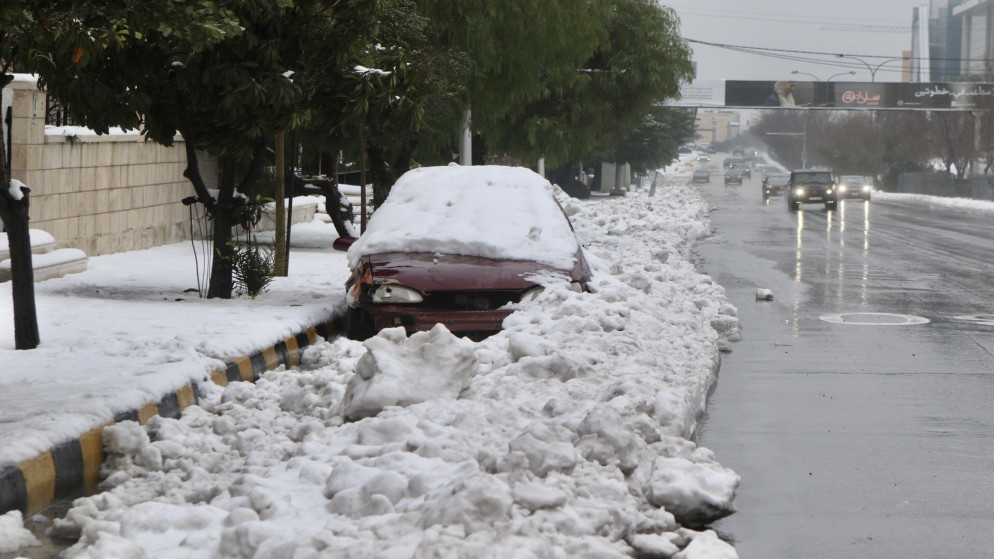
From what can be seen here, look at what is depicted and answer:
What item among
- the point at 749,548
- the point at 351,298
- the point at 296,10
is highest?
the point at 296,10

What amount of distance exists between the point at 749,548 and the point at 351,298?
5279 mm

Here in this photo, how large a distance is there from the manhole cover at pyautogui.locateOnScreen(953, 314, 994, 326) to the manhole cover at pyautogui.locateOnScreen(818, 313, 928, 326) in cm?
39

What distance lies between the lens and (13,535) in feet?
15.8

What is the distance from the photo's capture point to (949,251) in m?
22.5

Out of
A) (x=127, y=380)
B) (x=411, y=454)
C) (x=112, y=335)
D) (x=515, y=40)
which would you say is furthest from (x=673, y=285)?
(x=515, y=40)

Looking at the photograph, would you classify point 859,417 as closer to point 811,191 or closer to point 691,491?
point 691,491

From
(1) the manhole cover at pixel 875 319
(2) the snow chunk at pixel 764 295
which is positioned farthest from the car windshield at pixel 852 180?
(1) the manhole cover at pixel 875 319

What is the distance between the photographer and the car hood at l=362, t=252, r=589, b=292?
9359 mm

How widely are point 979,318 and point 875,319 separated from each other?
1.02 meters

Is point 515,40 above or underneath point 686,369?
above

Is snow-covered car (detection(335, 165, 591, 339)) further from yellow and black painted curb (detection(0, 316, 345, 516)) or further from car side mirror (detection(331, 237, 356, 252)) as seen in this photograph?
yellow and black painted curb (detection(0, 316, 345, 516))

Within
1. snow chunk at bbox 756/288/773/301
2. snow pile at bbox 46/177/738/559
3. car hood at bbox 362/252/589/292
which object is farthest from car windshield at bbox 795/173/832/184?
snow pile at bbox 46/177/738/559

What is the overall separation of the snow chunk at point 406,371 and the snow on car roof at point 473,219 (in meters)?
2.63

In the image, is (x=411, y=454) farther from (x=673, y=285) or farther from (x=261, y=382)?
(x=673, y=285)
